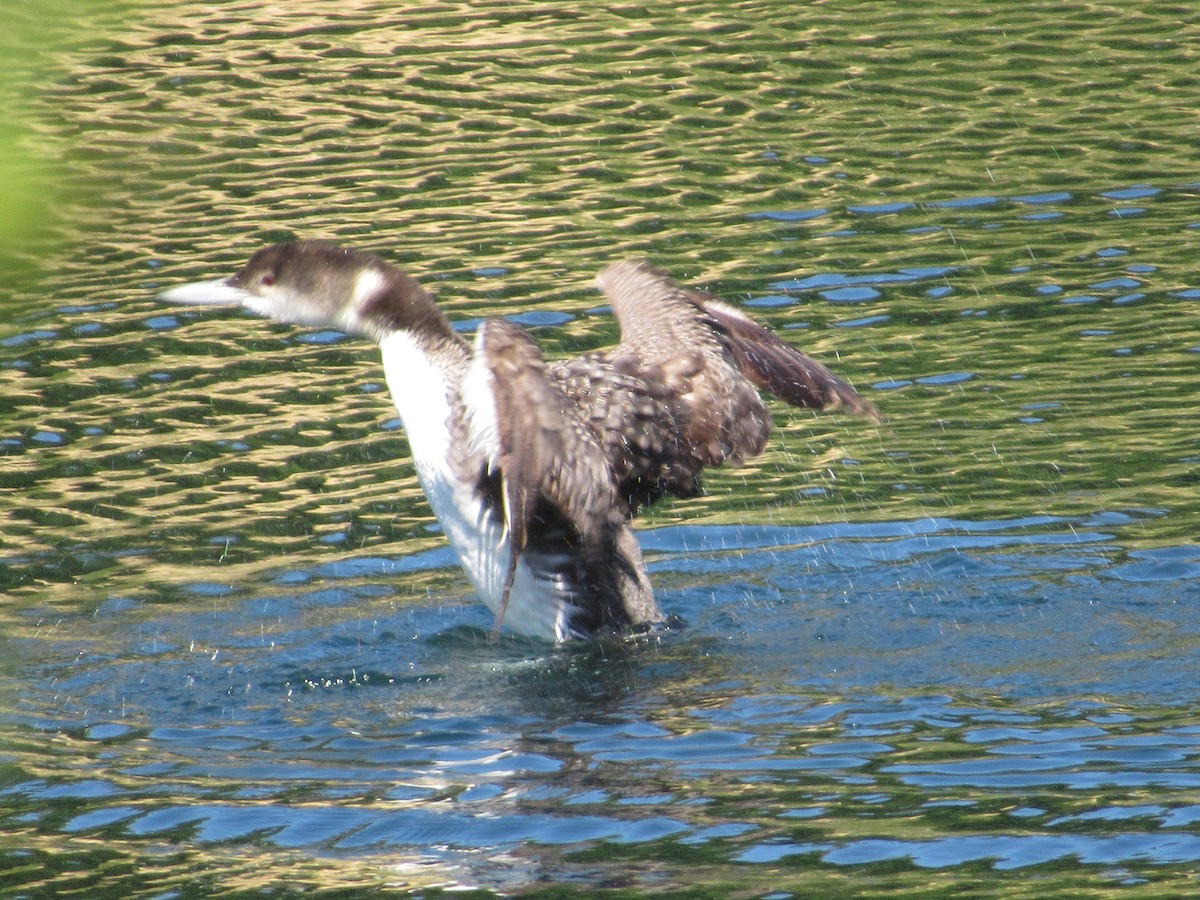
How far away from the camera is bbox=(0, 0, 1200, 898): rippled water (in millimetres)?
4215

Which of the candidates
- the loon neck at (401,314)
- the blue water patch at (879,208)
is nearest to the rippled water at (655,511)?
the blue water patch at (879,208)

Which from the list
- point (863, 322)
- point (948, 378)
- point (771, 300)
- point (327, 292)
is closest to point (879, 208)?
point (771, 300)

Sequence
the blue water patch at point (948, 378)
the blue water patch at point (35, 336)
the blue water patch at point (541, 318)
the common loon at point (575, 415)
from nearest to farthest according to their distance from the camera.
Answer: the common loon at point (575, 415) → the blue water patch at point (948, 378) → the blue water patch at point (541, 318) → the blue water patch at point (35, 336)

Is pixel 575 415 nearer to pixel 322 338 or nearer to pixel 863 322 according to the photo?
pixel 863 322

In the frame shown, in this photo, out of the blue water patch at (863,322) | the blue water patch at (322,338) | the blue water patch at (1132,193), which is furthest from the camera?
the blue water patch at (1132,193)

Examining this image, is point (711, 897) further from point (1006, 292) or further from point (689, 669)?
point (1006, 292)

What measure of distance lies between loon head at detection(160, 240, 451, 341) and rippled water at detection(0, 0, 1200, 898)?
1.16 metres

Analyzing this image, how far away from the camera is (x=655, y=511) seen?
751 centimetres

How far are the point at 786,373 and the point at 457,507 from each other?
1.47 metres

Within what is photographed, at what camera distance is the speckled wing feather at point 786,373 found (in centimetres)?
638

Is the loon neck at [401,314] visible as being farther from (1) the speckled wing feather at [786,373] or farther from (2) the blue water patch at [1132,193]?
(2) the blue water patch at [1132,193]

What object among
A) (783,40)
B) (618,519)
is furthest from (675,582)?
(783,40)

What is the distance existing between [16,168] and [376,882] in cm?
307

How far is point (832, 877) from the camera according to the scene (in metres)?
3.92
